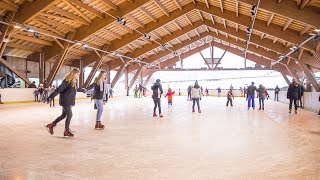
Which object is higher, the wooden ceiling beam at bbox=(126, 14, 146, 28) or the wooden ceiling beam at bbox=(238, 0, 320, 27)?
the wooden ceiling beam at bbox=(126, 14, 146, 28)

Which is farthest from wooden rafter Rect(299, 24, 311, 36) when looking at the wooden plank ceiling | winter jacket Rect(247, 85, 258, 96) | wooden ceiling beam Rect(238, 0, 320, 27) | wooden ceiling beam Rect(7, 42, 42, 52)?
wooden ceiling beam Rect(7, 42, 42, 52)

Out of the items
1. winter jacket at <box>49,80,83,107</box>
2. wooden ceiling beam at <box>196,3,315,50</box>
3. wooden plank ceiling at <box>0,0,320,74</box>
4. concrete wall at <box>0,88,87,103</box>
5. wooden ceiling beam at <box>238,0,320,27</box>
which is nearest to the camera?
winter jacket at <box>49,80,83,107</box>

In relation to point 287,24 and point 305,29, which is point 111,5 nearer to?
point 287,24

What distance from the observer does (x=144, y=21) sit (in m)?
22.2

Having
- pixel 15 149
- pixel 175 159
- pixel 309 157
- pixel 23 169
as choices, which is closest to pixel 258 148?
pixel 309 157

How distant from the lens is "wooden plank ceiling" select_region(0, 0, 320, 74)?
14.6 metres

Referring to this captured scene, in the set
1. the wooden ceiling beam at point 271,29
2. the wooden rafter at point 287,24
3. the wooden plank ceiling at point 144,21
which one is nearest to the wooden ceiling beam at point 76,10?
the wooden plank ceiling at point 144,21

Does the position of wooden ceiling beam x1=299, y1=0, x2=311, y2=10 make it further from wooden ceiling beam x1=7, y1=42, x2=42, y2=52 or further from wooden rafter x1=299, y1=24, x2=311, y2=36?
wooden ceiling beam x1=7, y1=42, x2=42, y2=52

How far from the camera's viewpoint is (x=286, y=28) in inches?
687

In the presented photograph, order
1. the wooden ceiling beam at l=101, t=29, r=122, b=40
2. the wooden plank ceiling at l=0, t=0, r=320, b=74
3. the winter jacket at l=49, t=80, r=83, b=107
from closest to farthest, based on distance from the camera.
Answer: the winter jacket at l=49, t=80, r=83, b=107
the wooden plank ceiling at l=0, t=0, r=320, b=74
the wooden ceiling beam at l=101, t=29, r=122, b=40

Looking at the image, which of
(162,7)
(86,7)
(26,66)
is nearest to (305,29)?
(162,7)

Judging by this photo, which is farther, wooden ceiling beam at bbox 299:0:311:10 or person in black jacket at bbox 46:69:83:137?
wooden ceiling beam at bbox 299:0:311:10

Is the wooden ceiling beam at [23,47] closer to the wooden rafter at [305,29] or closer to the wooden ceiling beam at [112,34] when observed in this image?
the wooden ceiling beam at [112,34]

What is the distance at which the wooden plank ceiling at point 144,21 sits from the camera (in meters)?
14.6
